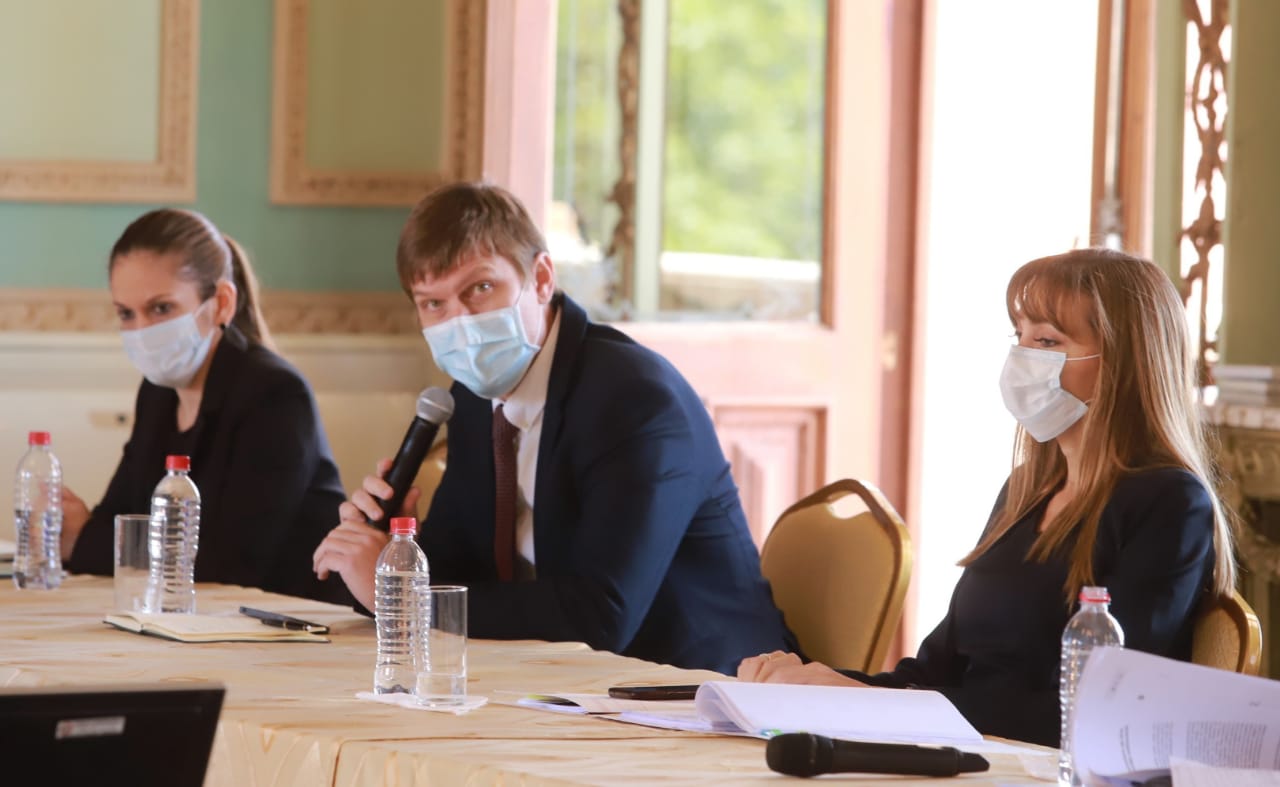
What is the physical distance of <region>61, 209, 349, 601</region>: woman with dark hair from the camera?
110 inches

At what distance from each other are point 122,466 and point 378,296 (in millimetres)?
1267

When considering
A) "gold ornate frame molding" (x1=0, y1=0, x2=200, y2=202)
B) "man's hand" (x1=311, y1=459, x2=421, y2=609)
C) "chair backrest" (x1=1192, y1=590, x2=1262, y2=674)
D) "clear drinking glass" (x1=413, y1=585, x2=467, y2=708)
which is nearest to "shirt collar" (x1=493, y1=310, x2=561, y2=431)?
"man's hand" (x1=311, y1=459, x2=421, y2=609)

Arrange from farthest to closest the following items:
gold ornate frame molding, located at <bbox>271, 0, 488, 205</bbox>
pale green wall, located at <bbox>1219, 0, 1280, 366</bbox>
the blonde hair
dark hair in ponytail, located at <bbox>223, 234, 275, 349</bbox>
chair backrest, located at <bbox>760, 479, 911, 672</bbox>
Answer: gold ornate frame molding, located at <bbox>271, 0, 488, 205</bbox>
pale green wall, located at <bbox>1219, 0, 1280, 366</bbox>
dark hair in ponytail, located at <bbox>223, 234, 275, 349</bbox>
chair backrest, located at <bbox>760, 479, 911, 672</bbox>
the blonde hair

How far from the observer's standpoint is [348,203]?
418cm

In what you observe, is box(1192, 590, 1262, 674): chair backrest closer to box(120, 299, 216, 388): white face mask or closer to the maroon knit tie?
the maroon knit tie

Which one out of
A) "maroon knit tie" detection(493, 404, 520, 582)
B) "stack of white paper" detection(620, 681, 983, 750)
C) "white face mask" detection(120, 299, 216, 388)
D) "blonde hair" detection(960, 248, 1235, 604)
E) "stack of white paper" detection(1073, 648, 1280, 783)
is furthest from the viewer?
"white face mask" detection(120, 299, 216, 388)

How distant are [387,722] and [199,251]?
156cm

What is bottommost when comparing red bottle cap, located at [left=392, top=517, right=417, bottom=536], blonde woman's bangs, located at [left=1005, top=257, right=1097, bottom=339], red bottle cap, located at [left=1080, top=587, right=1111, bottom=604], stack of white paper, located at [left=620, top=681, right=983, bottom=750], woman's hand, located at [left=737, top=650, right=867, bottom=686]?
woman's hand, located at [left=737, top=650, right=867, bottom=686]

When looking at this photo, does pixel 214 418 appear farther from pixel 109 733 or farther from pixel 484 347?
pixel 109 733

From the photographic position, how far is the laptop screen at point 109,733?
0.97 meters

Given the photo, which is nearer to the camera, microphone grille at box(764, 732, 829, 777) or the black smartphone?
microphone grille at box(764, 732, 829, 777)

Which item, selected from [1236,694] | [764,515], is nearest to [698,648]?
[1236,694]

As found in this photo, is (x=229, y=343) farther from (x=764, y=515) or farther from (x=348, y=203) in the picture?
(x=764, y=515)

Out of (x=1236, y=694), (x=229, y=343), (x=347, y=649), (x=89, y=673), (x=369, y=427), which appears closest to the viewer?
(x=1236, y=694)
